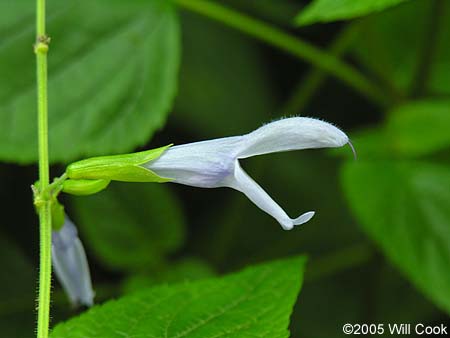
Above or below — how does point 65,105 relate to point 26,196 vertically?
above

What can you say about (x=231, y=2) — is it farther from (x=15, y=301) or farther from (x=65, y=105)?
(x=15, y=301)

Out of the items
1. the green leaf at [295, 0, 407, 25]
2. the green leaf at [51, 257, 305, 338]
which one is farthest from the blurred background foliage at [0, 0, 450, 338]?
the green leaf at [51, 257, 305, 338]

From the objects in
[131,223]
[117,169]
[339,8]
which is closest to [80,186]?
[117,169]

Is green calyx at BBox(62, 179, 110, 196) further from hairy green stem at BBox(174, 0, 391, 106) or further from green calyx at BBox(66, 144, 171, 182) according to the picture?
hairy green stem at BBox(174, 0, 391, 106)

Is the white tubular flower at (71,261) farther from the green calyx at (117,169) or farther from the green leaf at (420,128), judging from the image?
the green leaf at (420,128)

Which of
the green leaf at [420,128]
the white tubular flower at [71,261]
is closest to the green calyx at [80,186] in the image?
the white tubular flower at [71,261]

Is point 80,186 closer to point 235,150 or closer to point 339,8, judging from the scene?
point 235,150

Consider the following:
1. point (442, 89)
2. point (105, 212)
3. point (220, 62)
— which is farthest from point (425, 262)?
point (220, 62)
